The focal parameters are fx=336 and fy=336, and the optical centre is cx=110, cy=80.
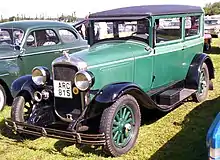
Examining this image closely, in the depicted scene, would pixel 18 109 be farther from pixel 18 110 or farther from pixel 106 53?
pixel 106 53

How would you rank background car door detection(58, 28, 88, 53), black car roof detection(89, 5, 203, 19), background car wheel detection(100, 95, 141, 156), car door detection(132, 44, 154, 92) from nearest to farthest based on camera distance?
background car wheel detection(100, 95, 141, 156)
car door detection(132, 44, 154, 92)
black car roof detection(89, 5, 203, 19)
background car door detection(58, 28, 88, 53)

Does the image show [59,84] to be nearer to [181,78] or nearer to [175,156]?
[175,156]

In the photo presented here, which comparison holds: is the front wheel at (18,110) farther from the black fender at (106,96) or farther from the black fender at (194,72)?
the black fender at (194,72)

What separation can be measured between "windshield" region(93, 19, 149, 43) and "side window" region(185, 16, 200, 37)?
1.28m

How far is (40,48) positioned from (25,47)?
1.29ft

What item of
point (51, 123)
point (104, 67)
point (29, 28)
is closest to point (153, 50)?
point (104, 67)

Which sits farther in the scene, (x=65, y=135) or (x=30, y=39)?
(x=30, y=39)

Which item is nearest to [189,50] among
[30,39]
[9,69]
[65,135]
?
[30,39]

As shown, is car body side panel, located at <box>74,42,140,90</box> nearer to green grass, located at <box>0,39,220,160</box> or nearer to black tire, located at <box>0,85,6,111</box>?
green grass, located at <box>0,39,220,160</box>

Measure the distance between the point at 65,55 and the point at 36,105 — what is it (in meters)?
0.90

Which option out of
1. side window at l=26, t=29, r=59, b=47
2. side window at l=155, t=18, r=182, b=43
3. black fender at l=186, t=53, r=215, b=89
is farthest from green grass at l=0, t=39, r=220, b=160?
side window at l=26, t=29, r=59, b=47

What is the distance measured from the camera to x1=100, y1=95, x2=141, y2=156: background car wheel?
4.08m

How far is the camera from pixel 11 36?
6.99 metres

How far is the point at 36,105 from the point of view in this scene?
478cm
